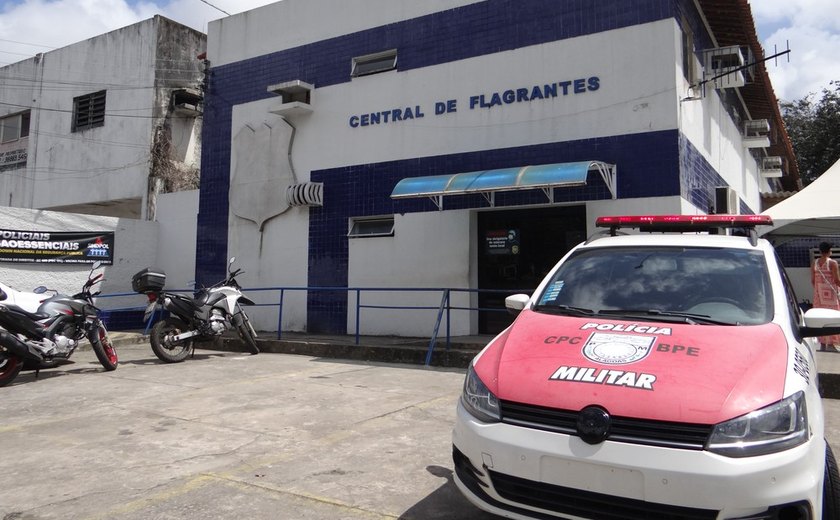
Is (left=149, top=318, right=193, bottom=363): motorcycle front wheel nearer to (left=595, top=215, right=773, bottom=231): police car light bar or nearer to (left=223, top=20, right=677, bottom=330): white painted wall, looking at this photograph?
(left=223, top=20, right=677, bottom=330): white painted wall

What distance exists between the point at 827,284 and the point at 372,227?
25.4 feet

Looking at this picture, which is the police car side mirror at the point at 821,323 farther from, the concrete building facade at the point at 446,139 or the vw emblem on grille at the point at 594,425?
the concrete building facade at the point at 446,139

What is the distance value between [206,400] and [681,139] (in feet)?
25.2

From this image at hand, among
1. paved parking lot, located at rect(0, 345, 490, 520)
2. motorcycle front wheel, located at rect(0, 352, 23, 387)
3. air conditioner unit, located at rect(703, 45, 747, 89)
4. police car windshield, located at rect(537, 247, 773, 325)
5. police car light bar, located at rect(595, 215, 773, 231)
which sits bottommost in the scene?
paved parking lot, located at rect(0, 345, 490, 520)

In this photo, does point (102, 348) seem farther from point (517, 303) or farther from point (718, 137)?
point (718, 137)

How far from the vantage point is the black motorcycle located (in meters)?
6.75

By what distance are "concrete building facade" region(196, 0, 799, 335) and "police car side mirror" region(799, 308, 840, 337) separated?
5111 millimetres

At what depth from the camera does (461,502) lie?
11.3 ft

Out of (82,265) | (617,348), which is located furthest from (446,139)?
(82,265)

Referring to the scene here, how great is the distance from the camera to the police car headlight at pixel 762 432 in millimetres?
2297

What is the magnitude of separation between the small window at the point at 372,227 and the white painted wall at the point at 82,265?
181 inches

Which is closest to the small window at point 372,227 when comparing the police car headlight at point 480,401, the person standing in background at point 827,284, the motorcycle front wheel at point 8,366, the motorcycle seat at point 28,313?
the motorcycle seat at point 28,313

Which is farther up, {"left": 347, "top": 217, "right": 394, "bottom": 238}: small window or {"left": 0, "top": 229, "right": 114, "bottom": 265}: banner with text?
{"left": 347, "top": 217, "right": 394, "bottom": 238}: small window

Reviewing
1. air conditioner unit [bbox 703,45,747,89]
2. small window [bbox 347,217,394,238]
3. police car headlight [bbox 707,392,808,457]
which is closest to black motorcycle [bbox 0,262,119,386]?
small window [bbox 347,217,394,238]
